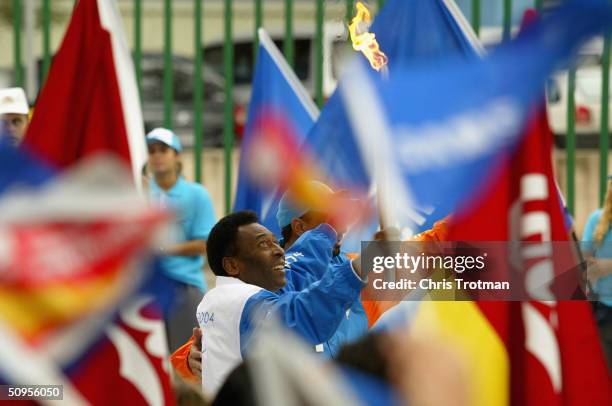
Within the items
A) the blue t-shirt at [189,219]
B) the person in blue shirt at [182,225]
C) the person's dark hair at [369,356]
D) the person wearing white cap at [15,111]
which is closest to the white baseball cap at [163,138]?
the person in blue shirt at [182,225]

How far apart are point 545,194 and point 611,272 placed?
3.25m

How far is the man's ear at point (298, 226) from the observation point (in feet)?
20.3

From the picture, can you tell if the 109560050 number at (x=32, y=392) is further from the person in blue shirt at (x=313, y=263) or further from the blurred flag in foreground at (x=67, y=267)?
the person in blue shirt at (x=313, y=263)

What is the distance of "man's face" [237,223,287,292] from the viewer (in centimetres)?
551

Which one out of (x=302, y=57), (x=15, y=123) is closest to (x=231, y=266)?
(x=15, y=123)

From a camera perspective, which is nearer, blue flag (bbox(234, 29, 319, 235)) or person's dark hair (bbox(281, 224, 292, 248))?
person's dark hair (bbox(281, 224, 292, 248))

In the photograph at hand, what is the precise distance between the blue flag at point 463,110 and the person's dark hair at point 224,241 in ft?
3.04

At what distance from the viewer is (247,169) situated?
8336 millimetres

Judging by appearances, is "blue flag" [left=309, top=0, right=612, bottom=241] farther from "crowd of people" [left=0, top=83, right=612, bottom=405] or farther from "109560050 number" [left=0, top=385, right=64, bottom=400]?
"109560050 number" [left=0, top=385, right=64, bottom=400]

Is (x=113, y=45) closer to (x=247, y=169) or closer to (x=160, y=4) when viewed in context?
(x=247, y=169)

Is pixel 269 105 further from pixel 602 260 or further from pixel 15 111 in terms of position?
pixel 602 260

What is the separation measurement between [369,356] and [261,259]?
2.69 metres

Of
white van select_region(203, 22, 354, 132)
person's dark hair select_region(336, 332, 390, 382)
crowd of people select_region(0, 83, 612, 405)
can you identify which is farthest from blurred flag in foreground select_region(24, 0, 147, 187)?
white van select_region(203, 22, 354, 132)

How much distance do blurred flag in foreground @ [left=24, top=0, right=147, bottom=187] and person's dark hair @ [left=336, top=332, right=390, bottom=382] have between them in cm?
152
